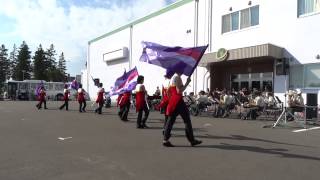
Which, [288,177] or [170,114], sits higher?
[170,114]

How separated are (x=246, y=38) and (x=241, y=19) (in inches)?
56.8

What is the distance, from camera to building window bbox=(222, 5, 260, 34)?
23.7 metres

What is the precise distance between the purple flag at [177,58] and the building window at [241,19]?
12082 millimetres

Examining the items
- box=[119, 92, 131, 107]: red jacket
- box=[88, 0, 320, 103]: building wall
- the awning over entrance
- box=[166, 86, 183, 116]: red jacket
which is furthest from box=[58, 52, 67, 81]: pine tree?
box=[166, 86, 183, 116]: red jacket

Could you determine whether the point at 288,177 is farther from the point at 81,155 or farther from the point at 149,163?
the point at 81,155

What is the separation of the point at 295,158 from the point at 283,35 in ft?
48.9

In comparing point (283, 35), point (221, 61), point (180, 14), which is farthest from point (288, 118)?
point (180, 14)

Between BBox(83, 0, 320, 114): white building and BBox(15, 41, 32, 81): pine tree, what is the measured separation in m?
63.8

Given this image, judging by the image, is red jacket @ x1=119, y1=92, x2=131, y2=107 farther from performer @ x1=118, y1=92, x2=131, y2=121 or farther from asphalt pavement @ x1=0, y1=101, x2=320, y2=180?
asphalt pavement @ x1=0, y1=101, x2=320, y2=180

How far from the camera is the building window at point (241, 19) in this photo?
23703 mm

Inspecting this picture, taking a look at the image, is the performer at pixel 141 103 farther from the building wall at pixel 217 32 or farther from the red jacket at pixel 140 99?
the building wall at pixel 217 32

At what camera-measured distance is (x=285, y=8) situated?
21484mm

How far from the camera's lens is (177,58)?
12.6 meters

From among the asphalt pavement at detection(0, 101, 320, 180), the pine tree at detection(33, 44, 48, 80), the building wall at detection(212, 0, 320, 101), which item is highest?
the pine tree at detection(33, 44, 48, 80)
